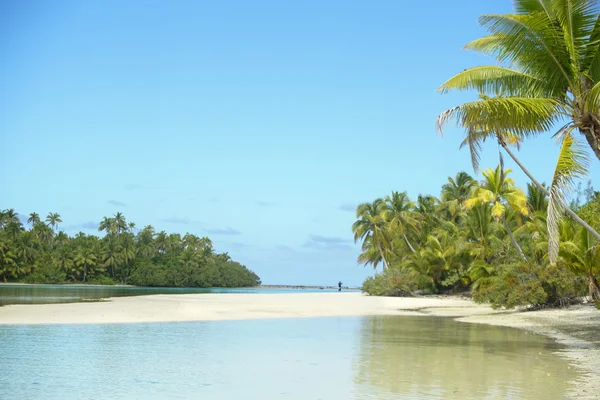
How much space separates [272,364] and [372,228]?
48.9 metres

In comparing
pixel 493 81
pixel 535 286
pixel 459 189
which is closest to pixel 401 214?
pixel 459 189

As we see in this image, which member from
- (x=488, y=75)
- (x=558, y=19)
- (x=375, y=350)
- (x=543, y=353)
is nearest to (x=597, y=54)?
(x=558, y=19)

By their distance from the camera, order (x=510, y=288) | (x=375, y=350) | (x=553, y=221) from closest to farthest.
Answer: (x=553, y=221) < (x=375, y=350) < (x=510, y=288)

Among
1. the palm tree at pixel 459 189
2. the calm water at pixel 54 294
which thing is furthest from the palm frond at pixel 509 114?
the palm tree at pixel 459 189

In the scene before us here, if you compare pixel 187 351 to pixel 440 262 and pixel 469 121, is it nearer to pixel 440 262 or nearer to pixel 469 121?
pixel 469 121

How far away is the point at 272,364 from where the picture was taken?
11.1 meters

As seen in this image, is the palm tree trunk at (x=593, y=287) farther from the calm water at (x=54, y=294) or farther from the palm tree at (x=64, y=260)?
the palm tree at (x=64, y=260)

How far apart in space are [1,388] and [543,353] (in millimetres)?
10649

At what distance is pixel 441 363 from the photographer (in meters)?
11.3

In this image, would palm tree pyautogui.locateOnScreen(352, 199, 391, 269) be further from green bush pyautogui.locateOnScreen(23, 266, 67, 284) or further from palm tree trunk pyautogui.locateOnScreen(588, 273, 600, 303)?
green bush pyautogui.locateOnScreen(23, 266, 67, 284)

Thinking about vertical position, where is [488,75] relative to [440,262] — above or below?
above

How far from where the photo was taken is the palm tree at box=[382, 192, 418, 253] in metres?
51.8

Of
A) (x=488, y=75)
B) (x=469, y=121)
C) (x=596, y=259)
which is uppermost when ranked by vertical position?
(x=488, y=75)

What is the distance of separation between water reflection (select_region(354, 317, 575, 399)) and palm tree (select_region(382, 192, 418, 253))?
1337 inches
